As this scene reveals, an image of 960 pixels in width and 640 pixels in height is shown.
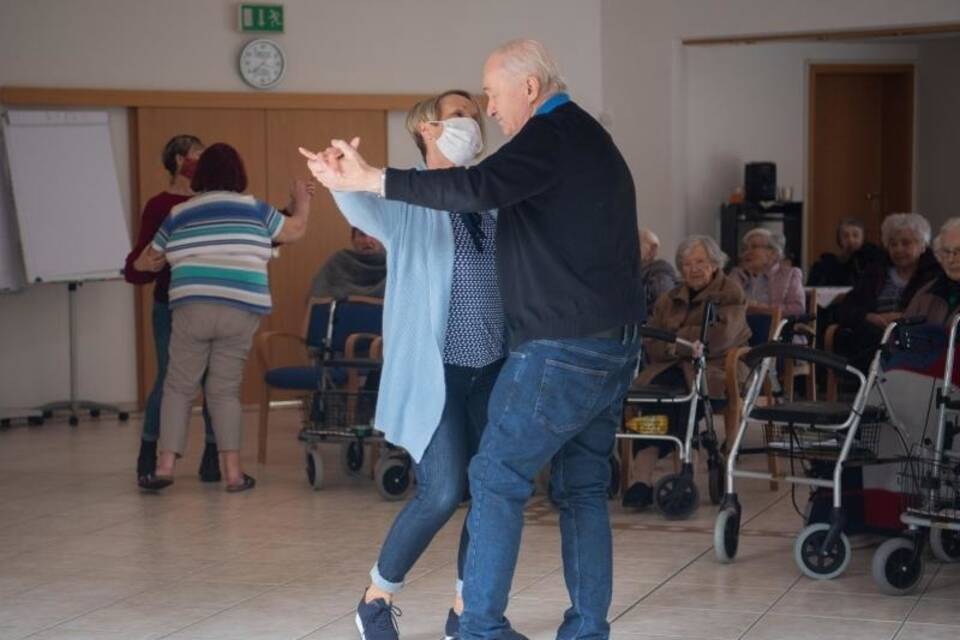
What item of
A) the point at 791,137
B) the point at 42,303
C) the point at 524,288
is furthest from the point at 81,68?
the point at 524,288

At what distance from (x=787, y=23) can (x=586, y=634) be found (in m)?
7.10

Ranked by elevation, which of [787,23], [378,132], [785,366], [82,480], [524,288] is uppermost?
[787,23]

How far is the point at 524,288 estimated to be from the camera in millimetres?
3660

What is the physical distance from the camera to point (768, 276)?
8.86 m

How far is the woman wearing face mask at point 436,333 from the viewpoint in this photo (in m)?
3.94

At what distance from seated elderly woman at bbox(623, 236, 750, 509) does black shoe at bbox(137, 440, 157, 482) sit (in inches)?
83.1

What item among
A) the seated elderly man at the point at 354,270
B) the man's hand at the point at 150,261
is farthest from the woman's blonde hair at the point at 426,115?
the seated elderly man at the point at 354,270

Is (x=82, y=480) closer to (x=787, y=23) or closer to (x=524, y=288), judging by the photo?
(x=524, y=288)

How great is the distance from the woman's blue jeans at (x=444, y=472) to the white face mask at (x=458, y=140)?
1.73 feet

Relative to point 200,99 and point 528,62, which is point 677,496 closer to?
point 528,62

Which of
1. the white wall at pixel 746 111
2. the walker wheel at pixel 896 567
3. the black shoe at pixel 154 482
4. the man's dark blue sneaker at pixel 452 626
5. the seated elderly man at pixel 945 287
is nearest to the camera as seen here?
the man's dark blue sneaker at pixel 452 626

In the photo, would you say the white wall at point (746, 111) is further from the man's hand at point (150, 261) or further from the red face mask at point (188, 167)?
the man's hand at point (150, 261)

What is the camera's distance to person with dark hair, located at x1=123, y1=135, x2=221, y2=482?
6.92m

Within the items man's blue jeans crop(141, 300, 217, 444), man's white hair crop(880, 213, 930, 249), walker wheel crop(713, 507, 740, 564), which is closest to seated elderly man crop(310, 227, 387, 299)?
man's blue jeans crop(141, 300, 217, 444)
